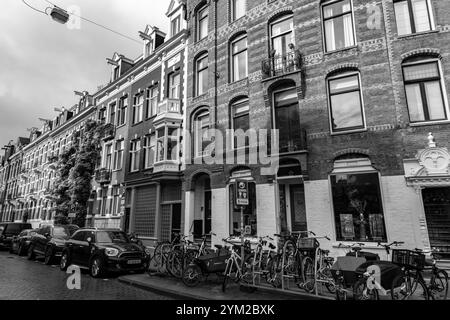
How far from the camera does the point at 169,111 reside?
1809cm

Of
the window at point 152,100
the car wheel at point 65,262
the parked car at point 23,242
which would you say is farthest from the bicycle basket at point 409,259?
the parked car at point 23,242

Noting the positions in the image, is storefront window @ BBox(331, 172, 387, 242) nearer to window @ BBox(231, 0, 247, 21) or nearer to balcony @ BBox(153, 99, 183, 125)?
balcony @ BBox(153, 99, 183, 125)

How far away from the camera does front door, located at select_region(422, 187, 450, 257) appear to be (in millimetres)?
9328

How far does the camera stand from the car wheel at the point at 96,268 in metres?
10.4

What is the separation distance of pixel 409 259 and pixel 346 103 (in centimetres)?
709

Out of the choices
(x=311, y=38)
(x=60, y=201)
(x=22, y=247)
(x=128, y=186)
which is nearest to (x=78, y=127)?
(x=60, y=201)

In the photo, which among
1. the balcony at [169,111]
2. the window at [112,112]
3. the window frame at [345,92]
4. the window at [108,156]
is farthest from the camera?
the window at [112,112]

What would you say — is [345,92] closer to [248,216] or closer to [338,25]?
[338,25]

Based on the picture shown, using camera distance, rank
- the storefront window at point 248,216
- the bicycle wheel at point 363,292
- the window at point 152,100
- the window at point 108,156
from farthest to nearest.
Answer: the window at point 108,156 → the window at point 152,100 → the storefront window at point 248,216 → the bicycle wheel at point 363,292

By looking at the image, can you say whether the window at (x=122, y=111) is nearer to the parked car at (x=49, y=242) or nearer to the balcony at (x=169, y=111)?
the balcony at (x=169, y=111)

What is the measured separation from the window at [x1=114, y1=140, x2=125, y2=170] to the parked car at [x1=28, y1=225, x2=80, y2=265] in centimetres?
748

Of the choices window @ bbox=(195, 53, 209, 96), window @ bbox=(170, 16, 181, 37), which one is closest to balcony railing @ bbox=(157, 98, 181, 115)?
window @ bbox=(195, 53, 209, 96)

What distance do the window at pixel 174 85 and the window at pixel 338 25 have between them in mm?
9854
